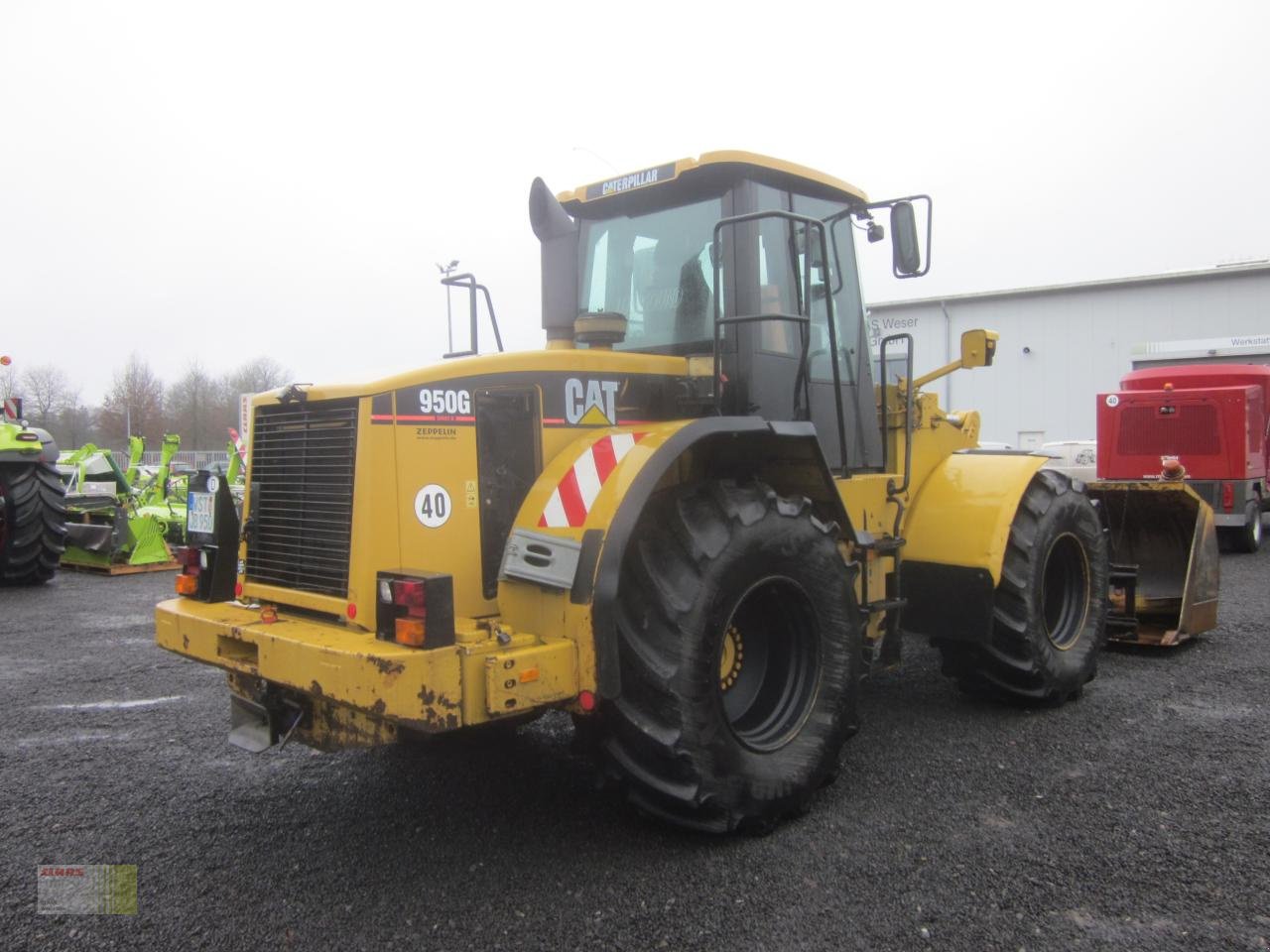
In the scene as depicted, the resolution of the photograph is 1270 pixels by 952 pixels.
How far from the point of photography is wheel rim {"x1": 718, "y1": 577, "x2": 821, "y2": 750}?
3875 millimetres

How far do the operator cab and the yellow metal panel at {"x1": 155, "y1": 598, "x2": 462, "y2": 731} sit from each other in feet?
5.00

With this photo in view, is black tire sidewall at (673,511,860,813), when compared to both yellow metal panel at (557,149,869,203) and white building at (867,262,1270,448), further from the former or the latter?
white building at (867,262,1270,448)

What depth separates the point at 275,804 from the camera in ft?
13.3

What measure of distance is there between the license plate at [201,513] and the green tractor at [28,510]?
7.54 m

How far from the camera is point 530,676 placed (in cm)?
317

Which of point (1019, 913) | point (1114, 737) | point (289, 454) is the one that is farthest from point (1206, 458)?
point (289, 454)

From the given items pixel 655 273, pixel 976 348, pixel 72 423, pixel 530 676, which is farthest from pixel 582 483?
pixel 72 423

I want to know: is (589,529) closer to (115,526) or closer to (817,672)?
(817,672)

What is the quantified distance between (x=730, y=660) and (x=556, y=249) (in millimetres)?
1747

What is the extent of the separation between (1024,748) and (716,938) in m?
2.26

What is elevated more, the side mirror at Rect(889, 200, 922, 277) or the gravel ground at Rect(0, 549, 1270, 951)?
the side mirror at Rect(889, 200, 922, 277)

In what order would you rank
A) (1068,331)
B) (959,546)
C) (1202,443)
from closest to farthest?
1. (959,546)
2. (1202,443)
3. (1068,331)

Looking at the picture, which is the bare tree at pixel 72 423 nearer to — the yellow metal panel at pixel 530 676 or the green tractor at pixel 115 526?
the green tractor at pixel 115 526

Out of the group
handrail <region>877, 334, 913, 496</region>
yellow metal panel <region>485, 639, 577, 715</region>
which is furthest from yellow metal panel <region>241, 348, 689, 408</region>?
handrail <region>877, 334, 913, 496</region>
